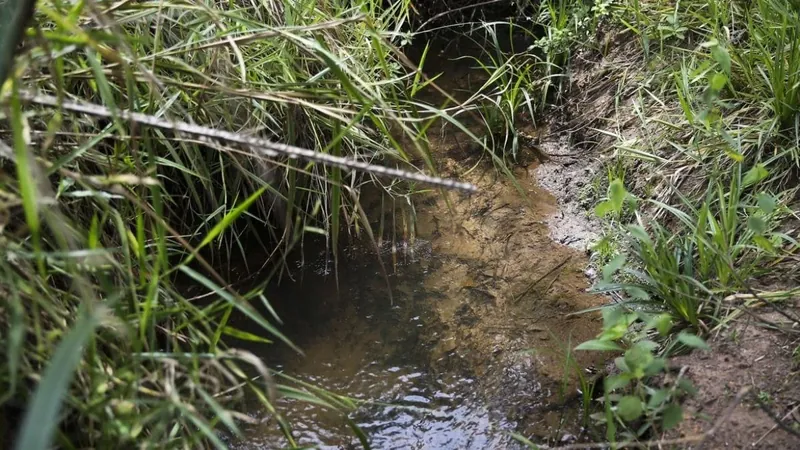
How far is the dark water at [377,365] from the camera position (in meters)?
1.75

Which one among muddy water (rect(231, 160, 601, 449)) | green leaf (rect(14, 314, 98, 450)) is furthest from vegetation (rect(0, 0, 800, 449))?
muddy water (rect(231, 160, 601, 449))

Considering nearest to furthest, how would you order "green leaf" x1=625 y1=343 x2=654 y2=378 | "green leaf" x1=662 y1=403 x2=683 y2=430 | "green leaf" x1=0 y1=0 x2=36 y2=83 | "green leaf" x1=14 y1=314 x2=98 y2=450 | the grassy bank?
"green leaf" x1=14 y1=314 x2=98 y2=450 → "green leaf" x1=0 y1=0 x2=36 y2=83 → "green leaf" x1=662 y1=403 x2=683 y2=430 → "green leaf" x1=625 y1=343 x2=654 y2=378 → the grassy bank

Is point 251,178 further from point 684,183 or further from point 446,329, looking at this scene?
point 684,183

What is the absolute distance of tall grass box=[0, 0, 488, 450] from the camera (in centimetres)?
102

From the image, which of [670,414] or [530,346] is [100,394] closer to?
[670,414]

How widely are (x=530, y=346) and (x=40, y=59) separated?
1.47 metres

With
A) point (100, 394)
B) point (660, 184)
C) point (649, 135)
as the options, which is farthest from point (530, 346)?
point (100, 394)

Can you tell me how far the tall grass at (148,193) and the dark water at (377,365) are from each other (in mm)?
95

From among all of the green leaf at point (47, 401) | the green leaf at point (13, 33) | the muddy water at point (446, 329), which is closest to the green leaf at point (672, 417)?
the muddy water at point (446, 329)

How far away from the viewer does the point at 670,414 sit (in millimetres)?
1276

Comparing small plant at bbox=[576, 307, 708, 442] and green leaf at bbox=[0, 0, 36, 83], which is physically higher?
green leaf at bbox=[0, 0, 36, 83]

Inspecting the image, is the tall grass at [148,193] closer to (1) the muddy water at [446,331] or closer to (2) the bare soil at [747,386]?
(1) the muddy water at [446,331]

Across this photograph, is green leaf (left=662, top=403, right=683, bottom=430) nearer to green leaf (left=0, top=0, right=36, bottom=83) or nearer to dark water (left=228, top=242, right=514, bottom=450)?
dark water (left=228, top=242, right=514, bottom=450)

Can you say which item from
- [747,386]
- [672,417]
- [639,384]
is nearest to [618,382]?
[639,384]
